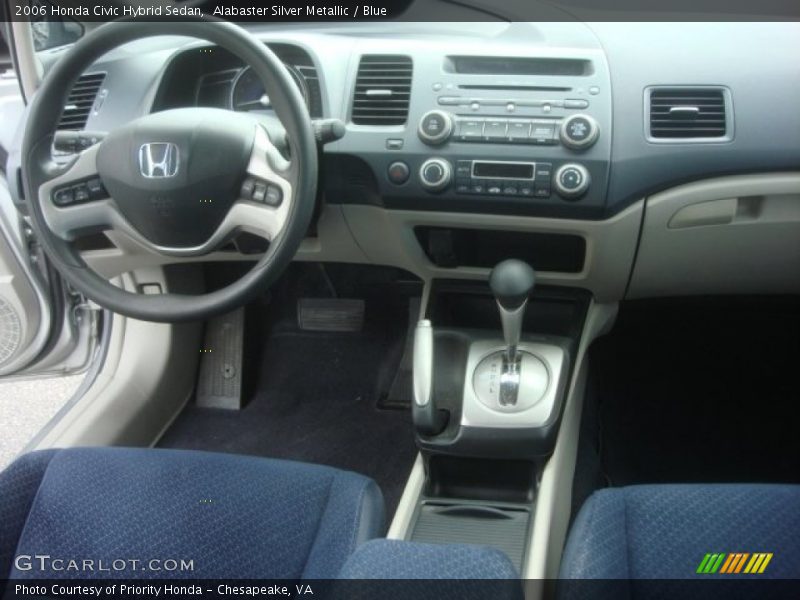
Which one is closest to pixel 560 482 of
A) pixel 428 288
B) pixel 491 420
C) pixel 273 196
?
pixel 491 420

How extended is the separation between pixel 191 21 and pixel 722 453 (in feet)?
4.65

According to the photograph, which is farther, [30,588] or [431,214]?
[431,214]

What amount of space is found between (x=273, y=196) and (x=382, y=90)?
0.37 m

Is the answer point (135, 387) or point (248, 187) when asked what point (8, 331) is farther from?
point (248, 187)

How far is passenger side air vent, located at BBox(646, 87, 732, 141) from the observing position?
53.9 inches

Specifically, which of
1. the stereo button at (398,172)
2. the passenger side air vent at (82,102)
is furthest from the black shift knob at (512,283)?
the passenger side air vent at (82,102)

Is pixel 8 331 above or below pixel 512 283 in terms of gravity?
below

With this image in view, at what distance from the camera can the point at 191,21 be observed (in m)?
1.16

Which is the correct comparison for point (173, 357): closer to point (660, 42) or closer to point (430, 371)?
point (430, 371)

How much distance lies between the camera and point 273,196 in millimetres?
1229

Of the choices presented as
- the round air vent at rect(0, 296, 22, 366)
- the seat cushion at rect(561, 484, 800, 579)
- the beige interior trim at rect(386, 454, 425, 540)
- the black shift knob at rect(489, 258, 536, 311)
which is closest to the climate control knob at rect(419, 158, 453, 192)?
the black shift knob at rect(489, 258, 536, 311)

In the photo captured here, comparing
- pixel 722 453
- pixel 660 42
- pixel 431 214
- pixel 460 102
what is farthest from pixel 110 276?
pixel 722 453

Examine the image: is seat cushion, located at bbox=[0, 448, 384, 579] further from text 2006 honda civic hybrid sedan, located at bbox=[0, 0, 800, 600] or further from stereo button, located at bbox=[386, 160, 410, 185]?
stereo button, located at bbox=[386, 160, 410, 185]

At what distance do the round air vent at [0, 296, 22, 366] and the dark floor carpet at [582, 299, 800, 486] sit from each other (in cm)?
139
